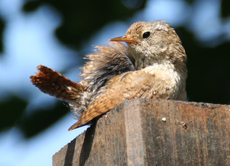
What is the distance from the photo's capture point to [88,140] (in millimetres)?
2066

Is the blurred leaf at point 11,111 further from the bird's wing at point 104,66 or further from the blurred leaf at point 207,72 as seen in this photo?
the blurred leaf at point 207,72

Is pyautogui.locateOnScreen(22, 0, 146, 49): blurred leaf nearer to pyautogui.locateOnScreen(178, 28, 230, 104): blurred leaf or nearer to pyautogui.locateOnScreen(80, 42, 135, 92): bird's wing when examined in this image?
pyautogui.locateOnScreen(80, 42, 135, 92): bird's wing

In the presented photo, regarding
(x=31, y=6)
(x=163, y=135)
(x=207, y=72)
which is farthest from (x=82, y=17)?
(x=163, y=135)

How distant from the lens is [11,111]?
8.66 ft

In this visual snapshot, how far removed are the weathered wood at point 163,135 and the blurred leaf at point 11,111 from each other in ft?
2.96

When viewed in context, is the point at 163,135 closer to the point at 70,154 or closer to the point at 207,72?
the point at 70,154

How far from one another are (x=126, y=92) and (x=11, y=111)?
35.5 inches

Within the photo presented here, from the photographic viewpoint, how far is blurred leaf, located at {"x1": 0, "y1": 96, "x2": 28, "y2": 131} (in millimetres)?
2619

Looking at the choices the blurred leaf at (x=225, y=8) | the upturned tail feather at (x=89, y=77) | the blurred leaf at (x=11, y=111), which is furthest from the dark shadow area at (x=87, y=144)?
the blurred leaf at (x=225, y=8)

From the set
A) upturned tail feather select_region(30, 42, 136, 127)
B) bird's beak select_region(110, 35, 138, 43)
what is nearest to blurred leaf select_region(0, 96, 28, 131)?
upturned tail feather select_region(30, 42, 136, 127)

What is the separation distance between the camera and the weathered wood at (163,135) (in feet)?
5.61

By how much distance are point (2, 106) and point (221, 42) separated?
1.65 m

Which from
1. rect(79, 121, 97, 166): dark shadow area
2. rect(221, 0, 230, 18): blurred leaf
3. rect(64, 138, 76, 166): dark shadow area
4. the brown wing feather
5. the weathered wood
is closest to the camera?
the weathered wood

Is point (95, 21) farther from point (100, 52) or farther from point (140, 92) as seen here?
point (140, 92)
